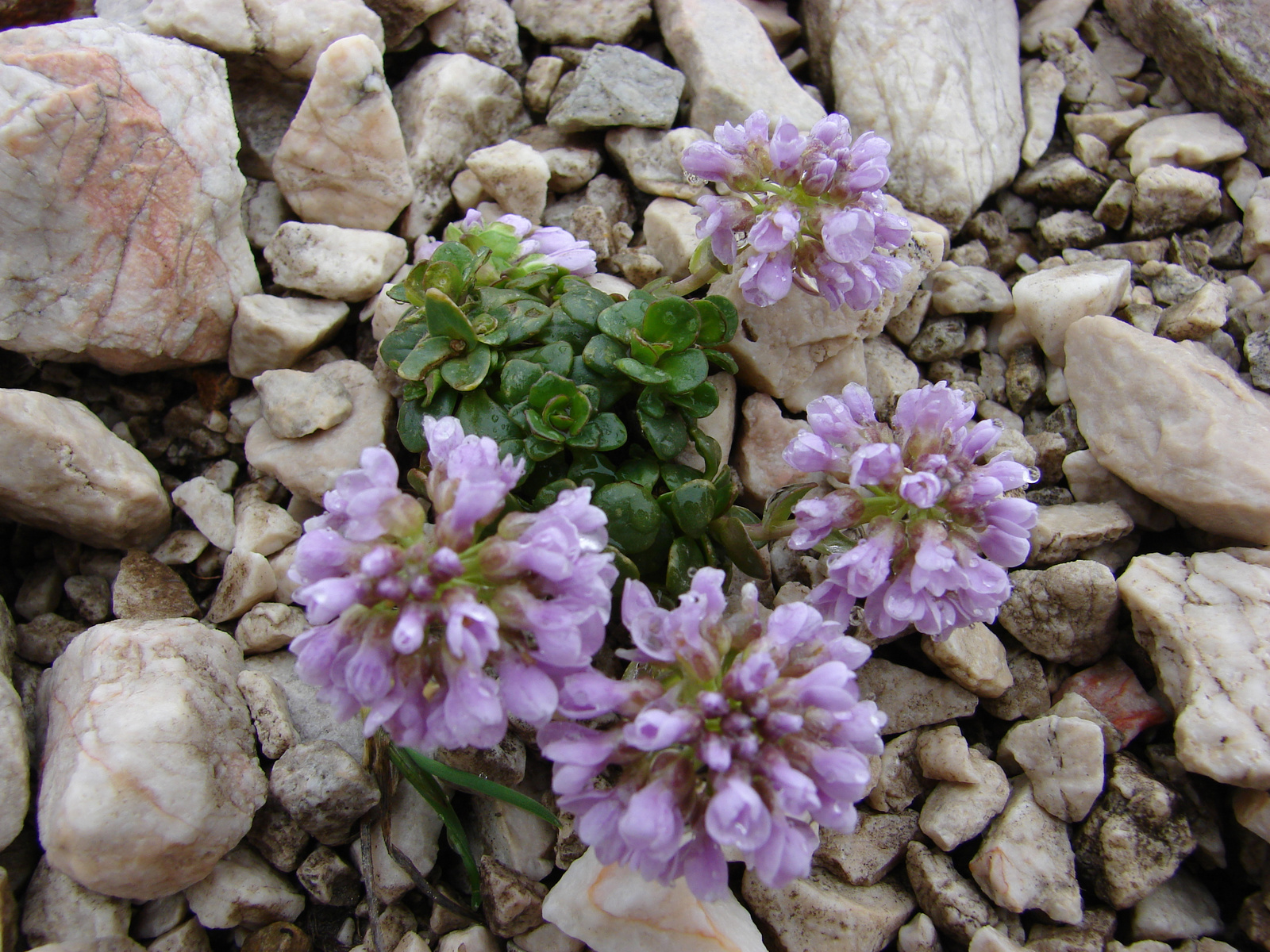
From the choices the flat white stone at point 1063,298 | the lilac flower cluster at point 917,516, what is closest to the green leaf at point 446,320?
the lilac flower cluster at point 917,516

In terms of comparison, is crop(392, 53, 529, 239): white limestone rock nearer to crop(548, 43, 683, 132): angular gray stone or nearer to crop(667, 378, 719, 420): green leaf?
crop(548, 43, 683, 132): angular gray stone

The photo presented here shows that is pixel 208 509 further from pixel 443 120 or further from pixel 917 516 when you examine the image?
pixel 917 516

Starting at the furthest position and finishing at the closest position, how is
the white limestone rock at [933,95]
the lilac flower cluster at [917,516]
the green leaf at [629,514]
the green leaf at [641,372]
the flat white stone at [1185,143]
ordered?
1. the white limestone rock at [933,95]
2. the flat white stone at [1185,143]
3. the green leaf at [641,372]
4. the green leaf at [629,514]
5. the lilac flower cluster at [917,516]

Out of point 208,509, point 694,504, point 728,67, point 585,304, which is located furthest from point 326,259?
point 728,67

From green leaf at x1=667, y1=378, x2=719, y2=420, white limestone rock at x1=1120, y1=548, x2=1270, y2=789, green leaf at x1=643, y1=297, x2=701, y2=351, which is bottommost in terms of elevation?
white limestone rock at x1=1120, y1=548, x2=1270, y2=789

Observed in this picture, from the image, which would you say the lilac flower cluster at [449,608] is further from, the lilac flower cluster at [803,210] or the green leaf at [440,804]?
the lilac flower cluster at [803,210]

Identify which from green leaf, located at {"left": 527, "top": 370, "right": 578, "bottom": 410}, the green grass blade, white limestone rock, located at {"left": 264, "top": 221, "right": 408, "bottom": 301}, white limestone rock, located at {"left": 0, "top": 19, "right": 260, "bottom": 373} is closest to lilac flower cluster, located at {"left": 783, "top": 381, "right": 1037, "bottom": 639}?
green leaf, located at {"left": 527, "top": 370, "right": 578, "bottom": 410}
